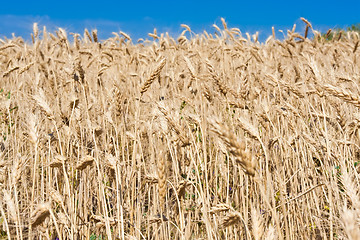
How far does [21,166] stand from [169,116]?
611 mm

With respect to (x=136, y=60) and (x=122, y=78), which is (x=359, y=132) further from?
(x=136, y=60)

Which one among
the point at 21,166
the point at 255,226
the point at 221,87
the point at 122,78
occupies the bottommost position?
the point at 255,226

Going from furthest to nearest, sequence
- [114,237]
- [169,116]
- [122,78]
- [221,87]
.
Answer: [122,78] → [114,237] → [221,87] → [169,116]

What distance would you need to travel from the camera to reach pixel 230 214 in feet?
3.35

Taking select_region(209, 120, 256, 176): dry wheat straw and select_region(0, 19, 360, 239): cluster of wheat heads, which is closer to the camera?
select_region(209, 120, 256, 176): dry wheat straw

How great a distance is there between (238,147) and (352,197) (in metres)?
0.43

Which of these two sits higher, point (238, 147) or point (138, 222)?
point (238, 147)

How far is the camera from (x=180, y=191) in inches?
50.9

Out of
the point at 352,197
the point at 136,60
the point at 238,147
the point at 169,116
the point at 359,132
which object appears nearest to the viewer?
the point at 238,147

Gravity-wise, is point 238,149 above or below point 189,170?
below

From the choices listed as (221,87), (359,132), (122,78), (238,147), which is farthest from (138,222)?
(122,78)

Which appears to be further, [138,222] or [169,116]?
[138,222]

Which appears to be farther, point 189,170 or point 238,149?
point 189,170

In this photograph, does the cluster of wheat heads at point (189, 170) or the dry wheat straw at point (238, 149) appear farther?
the cluster of wheat heads at point (189, 170)
